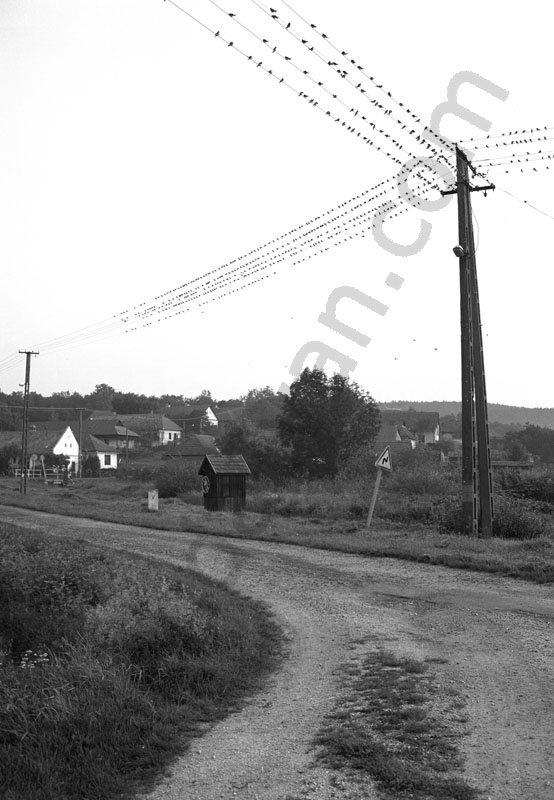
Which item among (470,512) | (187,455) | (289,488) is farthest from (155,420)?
(470,512)

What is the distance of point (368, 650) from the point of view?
8406 mm

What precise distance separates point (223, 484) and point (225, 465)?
0.80 metres

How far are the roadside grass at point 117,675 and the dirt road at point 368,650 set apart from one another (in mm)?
328

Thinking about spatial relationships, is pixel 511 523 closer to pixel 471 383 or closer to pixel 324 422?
pixel 471 383

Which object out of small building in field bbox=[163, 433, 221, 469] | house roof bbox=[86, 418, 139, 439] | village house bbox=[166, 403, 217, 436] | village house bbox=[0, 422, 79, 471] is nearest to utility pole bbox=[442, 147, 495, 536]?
small building in field bbox=[163, 433, 221, 469]

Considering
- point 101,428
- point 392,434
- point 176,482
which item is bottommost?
point 176,482

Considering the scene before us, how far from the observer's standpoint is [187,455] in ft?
234

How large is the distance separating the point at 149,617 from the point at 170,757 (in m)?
3.25

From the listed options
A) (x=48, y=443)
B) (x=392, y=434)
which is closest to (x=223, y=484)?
(x=392, y=434)

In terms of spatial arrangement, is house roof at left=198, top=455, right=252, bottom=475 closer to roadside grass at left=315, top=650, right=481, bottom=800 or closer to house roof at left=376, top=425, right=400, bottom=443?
roadside grass at left=315, top=650, right=481, bottom=800

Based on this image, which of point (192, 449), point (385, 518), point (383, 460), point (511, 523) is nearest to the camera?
point (511, 523)

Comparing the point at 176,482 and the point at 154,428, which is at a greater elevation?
the point at 154,428

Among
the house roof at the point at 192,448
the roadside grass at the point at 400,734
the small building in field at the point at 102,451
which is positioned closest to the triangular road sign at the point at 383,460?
the roadside grass at the point at 400,734

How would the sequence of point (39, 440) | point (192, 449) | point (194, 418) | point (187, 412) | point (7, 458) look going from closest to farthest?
point (7, 458) < point (192, 449) < point (39, 440) < point (194, 418) < point (187, 412)
